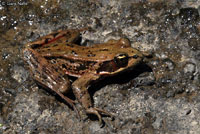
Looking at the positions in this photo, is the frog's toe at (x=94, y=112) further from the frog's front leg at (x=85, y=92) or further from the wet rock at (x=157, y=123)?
the wet rock at (x=157, y=123)

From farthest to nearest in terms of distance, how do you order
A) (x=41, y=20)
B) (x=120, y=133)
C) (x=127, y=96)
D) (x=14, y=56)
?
(x=41, y=20), (x=14, y=56), (x=127, y=96), (x=120, y=133)

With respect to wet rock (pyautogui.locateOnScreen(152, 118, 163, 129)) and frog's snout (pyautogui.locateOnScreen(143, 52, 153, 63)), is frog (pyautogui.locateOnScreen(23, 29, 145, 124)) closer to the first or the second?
frog's snout (pyautogui.locateOnScreen(143, 52, 153, 63))

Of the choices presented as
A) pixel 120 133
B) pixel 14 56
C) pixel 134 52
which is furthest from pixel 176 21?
pixel 14 56

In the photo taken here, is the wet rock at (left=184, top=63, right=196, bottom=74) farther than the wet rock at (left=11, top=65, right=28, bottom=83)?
No

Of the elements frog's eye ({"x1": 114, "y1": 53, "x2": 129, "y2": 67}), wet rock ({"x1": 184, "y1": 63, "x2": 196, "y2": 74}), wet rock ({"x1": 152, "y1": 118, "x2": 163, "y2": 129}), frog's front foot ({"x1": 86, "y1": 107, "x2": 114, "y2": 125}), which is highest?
frog's eye ({"x1": 114, "y1": 53, "x2": 129, "y2": 67})

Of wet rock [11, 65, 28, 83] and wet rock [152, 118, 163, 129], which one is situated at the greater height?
wet rock [11, 65, 28, 83]

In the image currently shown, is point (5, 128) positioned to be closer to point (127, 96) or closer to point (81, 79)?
point (81, 79)

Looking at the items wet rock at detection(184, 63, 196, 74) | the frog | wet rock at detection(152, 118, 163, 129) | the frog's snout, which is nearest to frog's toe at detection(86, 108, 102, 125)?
the frog

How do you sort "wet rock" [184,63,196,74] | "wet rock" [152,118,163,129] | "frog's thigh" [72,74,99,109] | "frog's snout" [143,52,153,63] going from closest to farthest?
"wet rock" [152,118,163,129], "frog's thigh" [72,74,99,109], "wet rock" [184,63,196,74], "frog's snout" [143,52,153,63]
